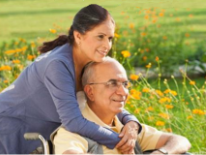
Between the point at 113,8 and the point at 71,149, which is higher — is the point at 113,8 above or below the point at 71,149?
above

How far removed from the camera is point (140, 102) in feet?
13.9

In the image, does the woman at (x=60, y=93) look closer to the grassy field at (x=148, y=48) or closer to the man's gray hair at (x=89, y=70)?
the man's gray hair at (x=89, y=70)

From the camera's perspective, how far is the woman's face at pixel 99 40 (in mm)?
2572

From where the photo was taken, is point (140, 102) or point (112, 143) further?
point (140, 102)

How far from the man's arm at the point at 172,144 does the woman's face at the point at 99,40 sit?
1.88ft

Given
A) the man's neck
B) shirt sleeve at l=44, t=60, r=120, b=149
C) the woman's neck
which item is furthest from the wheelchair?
the woman's neck

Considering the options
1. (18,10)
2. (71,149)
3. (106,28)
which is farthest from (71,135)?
(18,10)

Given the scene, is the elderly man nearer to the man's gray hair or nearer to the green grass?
the man's gray hair

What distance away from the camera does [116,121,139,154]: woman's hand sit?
2.63 meters

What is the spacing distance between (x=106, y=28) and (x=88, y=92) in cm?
36

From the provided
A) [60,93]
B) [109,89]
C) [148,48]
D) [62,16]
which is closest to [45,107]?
[60,93]

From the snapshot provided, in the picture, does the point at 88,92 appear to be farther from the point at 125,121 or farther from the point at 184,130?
the point at 184,130

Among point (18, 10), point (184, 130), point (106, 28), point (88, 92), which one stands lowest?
point (18, 10)

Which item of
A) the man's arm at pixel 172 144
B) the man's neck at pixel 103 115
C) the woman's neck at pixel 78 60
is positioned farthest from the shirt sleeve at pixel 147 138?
the woman's neck at pixel 78 60
